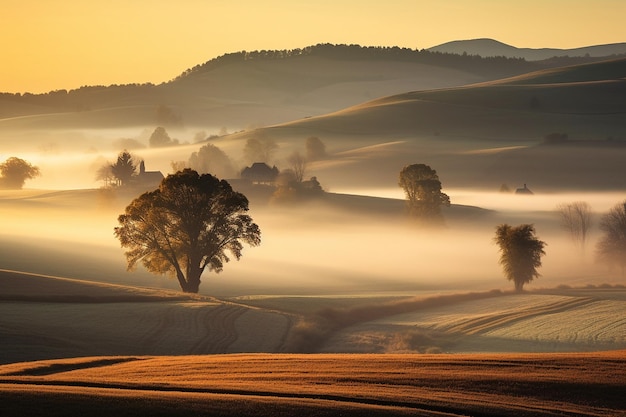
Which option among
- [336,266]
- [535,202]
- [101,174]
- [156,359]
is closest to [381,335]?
[156,359]

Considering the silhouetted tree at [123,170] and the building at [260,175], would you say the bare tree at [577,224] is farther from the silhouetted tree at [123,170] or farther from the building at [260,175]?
the silhouetted tree at [123,170]

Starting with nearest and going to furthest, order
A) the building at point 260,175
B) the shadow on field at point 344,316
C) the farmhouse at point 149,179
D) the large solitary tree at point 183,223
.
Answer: the shadow on field at point 344,316, the large solitary tree at point 183,223, the farmhouse at point 149,179, the building at point 260,175

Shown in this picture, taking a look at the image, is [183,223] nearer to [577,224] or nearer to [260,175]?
[577,224]

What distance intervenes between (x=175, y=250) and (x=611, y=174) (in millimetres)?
105550

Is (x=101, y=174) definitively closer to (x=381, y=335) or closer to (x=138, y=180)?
(x=138, y=180)

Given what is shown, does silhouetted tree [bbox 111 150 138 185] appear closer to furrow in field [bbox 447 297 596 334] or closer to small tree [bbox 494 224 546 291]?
small tree [bbox 494 224 546 291]

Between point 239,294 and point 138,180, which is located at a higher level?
point 138,180

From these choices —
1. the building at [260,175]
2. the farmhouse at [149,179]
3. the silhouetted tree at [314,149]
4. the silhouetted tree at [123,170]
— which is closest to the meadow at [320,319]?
the farmhouse at [149,179]

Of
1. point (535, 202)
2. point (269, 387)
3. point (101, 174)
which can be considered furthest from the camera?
point (101, 174)

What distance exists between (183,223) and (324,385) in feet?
119

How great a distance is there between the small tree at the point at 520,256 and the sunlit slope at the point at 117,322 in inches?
955

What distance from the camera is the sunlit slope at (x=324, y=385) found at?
79.7ft

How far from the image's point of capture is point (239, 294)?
74.6 metres

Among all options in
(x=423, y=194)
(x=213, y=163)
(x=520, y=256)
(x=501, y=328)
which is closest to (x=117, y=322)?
(x=501, y=328)
